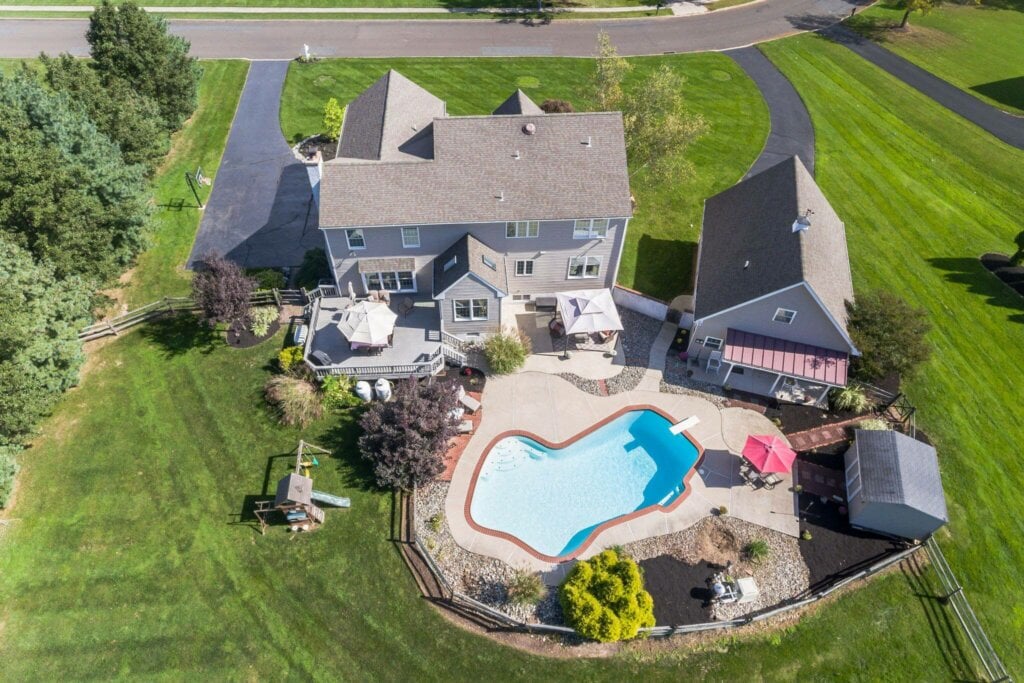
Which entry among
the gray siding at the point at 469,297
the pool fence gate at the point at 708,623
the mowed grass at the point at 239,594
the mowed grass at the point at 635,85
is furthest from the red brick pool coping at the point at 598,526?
the mowed grass at the point at 635,85

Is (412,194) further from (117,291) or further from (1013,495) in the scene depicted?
(1013,495)

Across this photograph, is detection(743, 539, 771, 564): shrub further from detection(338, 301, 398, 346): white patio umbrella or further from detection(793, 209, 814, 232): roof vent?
detection(338, 301, 398, 346): white patio umbrella

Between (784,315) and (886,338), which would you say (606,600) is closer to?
(784,315)

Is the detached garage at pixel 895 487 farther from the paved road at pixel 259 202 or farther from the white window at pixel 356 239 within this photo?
the paved road at pixel 259 202

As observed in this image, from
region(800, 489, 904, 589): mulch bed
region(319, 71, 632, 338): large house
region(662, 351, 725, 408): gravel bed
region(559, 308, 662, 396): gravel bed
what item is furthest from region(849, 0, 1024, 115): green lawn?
region(800, 489, 904, 589): mulch bed

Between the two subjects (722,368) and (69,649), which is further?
(722,368)

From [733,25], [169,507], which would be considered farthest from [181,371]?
[733,25]

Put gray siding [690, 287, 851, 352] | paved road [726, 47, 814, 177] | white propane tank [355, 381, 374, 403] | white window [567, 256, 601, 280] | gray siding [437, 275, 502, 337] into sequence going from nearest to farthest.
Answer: gray siding [690, 287, 851, 352] → white propane tank [355, 381, 374, 403] → gray siding [437, 275, 502, 337] → white window [567, 256, 601, 280] → paved road [726, 47, 814, 177]
